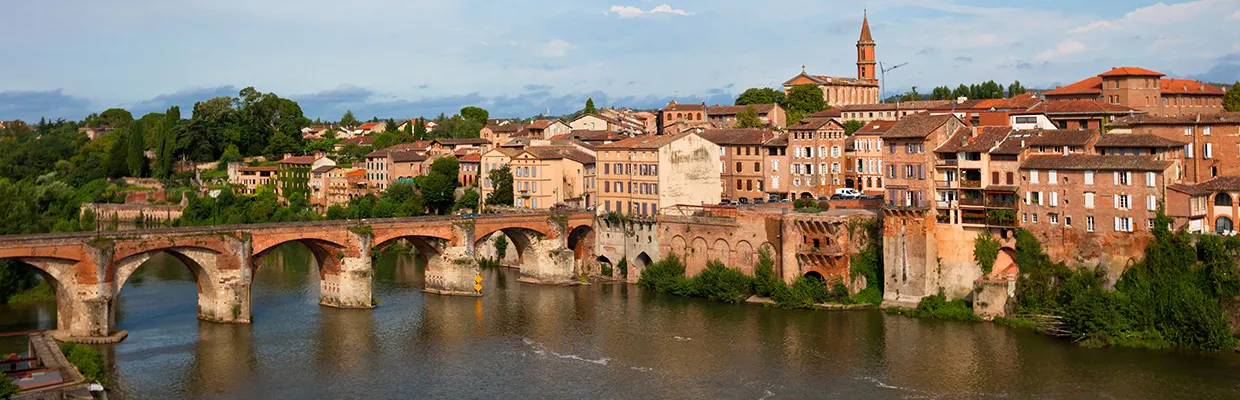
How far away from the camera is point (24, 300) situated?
5456 cm

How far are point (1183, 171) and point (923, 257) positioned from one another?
37.4 ft

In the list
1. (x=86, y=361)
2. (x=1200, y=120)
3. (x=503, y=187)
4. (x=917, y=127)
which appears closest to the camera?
(x=86, y=361)

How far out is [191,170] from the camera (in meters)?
108

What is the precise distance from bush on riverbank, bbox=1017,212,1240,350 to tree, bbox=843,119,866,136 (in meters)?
37.1

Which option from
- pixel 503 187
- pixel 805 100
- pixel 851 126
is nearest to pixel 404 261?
pixel 503 187

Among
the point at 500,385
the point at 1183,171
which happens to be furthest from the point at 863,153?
the point at 500,385

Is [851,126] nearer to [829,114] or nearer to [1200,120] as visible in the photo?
[829,114]

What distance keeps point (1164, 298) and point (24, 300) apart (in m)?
48.6

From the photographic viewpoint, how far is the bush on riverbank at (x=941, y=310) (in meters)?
47.2

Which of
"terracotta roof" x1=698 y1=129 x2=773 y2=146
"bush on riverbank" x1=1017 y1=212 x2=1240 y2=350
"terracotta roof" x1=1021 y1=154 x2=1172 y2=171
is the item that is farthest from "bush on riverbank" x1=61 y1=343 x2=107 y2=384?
"terracotta roof" x1=698 y1=129 x2=773 y2=146

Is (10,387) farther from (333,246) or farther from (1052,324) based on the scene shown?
(1052,324)

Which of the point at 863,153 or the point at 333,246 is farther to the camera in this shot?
the point at 863,153

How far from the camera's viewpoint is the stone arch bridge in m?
44.6

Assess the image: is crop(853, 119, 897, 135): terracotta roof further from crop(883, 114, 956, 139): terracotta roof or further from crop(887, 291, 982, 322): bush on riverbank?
crop(887, 291, 982, 322): bush on riverbank
